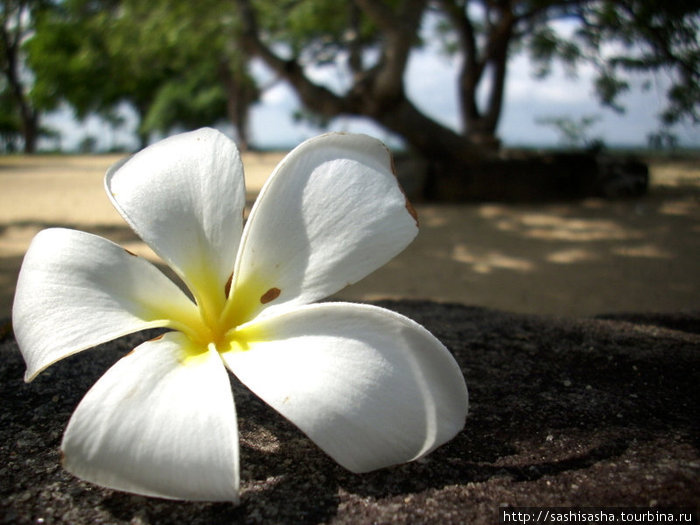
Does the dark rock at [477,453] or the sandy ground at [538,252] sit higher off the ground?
the dark rock at [477,453]

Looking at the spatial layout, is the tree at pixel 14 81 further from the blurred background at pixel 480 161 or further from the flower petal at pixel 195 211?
the flower petal at pixel 195 211

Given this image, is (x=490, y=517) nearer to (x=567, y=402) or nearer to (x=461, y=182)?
(x=567, y=402)

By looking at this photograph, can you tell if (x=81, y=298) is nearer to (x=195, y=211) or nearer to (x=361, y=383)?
(x=195, y=211)

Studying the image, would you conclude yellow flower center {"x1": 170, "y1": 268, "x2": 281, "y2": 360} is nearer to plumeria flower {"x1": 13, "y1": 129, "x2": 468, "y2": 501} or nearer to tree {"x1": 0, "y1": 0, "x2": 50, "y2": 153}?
plumeria flower {"x1": 13, "y1": 129, "x2": 468, "y2": 501}

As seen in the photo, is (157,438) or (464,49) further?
(464,49)

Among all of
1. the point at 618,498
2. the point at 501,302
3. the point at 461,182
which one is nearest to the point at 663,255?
the point at 501,302

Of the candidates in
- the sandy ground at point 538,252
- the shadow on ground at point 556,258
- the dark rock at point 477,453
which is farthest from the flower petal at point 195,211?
the sandy ground at point 538,252

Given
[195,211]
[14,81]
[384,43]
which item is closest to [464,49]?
[384,43]
